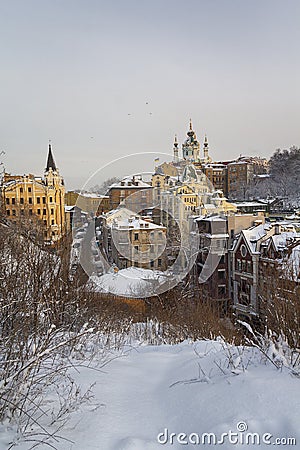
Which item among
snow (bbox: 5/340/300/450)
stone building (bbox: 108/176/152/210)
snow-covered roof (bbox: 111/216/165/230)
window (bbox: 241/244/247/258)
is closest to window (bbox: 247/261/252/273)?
window (bbox: 241/244/247/258)

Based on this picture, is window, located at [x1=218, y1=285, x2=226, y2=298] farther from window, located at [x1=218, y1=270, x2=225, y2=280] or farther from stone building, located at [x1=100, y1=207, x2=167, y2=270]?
stone building, located at [x1=100, y1=207, x2=167, y2=270]

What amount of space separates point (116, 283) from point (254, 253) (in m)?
4.83

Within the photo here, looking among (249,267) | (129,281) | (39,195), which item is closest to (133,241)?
(129,281)

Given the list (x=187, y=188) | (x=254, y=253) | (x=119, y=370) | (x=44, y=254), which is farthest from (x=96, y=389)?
(x=254, y=253)

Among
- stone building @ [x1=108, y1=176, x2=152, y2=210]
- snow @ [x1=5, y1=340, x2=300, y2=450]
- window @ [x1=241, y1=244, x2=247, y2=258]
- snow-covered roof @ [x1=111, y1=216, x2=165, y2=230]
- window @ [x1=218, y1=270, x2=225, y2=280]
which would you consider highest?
stone building @ [x1=108, y1=176, x2=152, y2=210]

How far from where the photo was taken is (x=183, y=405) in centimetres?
219

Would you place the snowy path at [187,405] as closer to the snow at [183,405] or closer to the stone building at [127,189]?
the snow at [183,405]

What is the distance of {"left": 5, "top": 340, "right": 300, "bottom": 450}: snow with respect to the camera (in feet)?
6.10

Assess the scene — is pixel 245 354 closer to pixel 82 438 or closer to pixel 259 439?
pixel 259 439

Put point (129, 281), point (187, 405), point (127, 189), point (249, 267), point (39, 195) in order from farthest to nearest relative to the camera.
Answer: point (39, 195)
point (249, 267)
point (129, 281)
point (127, 189)
point (187, 405)

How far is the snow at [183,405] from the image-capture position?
1858mm

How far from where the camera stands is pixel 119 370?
9.64ft

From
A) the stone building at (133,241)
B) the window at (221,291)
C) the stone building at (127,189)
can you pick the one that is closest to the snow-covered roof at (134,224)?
the stone building at (133,241)

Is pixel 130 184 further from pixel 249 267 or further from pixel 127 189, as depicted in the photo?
pixel 249 267
